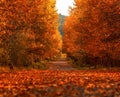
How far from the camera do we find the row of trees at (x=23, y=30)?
28.7 m

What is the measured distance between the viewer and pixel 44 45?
4038 centimetres

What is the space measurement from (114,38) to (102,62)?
32.0 ft

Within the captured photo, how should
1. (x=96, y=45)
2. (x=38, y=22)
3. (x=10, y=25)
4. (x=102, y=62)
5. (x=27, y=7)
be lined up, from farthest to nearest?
(x=102, y=62) → (x=38, y=22) → (x=96, y=45) → (x=27, y=7) → (x=10, y=25)

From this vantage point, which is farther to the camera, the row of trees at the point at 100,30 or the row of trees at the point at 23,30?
the row of trees at the point at 100,30

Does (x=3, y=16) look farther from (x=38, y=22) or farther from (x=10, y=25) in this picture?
(x=38, y=22)

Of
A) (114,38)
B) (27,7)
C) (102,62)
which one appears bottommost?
(102,62)

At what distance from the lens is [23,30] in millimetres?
33531

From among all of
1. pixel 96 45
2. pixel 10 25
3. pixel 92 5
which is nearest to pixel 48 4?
pixel 92 5

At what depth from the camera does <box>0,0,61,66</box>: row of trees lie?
28656 millimetres

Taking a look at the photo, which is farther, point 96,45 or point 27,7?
point 96,45

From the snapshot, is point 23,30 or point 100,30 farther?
point 100,30

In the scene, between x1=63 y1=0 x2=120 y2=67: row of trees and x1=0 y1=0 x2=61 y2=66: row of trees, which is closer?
x1=0 y1=0 x2=61 y2=66: row of trees

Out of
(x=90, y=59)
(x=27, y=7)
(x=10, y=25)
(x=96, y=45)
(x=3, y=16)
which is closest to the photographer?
(x=3, y=16)

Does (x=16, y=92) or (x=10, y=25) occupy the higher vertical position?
(x=10, y=25)
